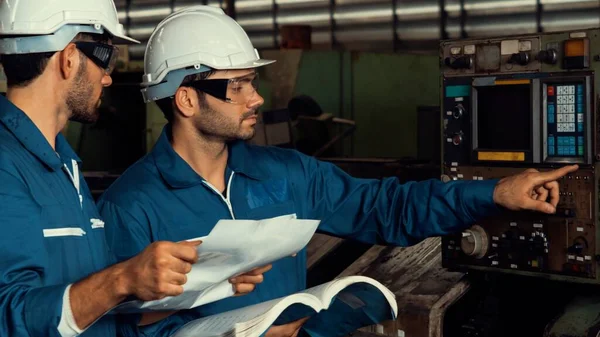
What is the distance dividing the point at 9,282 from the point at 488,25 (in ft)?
18.7

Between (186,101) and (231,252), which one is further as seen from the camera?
(186,101)

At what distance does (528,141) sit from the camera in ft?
7.02

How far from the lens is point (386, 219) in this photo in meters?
2.11

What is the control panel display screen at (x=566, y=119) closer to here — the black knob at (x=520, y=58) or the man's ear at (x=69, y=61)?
the black knob at (x=520, y=58)

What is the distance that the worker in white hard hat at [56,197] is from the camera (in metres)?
1.26

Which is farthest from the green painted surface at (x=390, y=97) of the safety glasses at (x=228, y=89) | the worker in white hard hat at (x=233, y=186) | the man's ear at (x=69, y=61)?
the man's ear at (x=69, y=61)

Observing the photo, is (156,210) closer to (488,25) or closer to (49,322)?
(49,322)

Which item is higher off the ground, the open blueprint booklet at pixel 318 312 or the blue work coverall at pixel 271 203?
the blue work coverall at pixel 271 203

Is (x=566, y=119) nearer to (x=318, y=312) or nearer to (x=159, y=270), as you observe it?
(x=318, y=312)

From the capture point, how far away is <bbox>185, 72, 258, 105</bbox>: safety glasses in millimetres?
2062

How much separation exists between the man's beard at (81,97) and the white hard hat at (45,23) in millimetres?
65

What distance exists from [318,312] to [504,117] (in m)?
0.87

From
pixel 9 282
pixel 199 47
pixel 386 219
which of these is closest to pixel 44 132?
pixel 9 282

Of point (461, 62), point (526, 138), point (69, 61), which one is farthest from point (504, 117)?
point (69, 61)
